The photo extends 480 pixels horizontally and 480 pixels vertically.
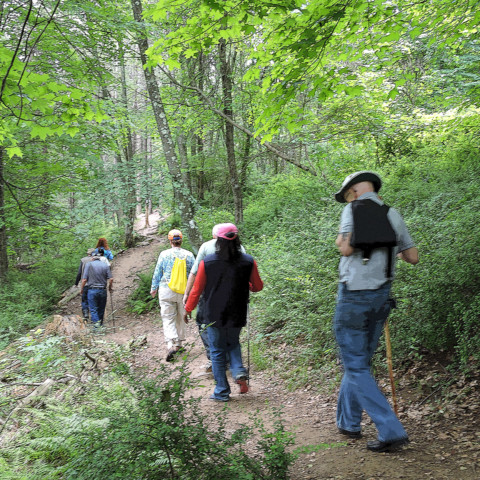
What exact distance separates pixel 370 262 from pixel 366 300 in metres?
0.32

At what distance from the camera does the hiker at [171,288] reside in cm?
683

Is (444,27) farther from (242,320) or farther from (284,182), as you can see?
(284,182)

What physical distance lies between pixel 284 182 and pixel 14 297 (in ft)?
32.0

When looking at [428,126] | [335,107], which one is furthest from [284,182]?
[428,126]

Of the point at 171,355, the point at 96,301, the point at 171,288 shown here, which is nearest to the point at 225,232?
the point at 171,288

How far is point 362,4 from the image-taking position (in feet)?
14.3

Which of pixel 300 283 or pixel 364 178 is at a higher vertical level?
pixel 364 178

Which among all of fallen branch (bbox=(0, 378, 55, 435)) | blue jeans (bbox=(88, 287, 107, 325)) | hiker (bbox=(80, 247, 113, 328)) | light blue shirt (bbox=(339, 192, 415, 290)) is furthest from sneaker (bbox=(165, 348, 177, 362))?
light blue shirt (bbox=(339, 192, 415, 290))

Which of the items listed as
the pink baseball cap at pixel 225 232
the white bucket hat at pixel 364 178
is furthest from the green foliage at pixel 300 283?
the white bucket hat at pixel 364 178

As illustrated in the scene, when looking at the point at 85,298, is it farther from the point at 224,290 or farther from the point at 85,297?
the point at 224,290

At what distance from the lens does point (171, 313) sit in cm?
713

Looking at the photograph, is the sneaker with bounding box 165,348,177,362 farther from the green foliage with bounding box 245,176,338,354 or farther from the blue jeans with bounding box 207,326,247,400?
the blue jeans with bounding box 207,326,247,400

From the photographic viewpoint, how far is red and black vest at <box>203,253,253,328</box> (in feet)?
15.9

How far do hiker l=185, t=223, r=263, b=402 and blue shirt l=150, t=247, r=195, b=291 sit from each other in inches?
77.1
